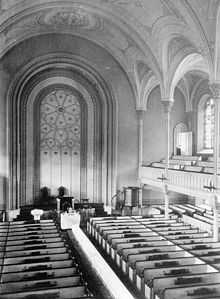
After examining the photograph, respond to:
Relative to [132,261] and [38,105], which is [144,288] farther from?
[38,105]

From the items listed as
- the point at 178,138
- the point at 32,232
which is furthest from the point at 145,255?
the point at 178,138

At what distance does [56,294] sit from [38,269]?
6.60ft

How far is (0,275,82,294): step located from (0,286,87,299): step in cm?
25

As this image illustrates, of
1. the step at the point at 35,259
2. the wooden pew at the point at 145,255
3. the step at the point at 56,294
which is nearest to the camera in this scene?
the step at the point at 56,294

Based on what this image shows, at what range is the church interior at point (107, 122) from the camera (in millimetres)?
15461

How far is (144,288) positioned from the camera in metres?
9.38

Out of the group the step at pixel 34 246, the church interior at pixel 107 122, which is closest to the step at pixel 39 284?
the step at pixel 34 246

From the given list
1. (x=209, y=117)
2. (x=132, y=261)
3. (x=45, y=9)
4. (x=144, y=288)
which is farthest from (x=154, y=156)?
(x=144, y=288)

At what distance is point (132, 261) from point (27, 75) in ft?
52.8

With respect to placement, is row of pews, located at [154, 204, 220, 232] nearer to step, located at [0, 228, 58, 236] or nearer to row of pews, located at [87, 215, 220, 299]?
row of pews, located at [87, 215, 220, 299]

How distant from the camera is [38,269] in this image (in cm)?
975

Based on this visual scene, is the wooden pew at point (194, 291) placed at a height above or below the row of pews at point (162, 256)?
above

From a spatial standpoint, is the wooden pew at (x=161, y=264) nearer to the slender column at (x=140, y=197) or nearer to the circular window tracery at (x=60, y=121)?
the slender column at (x=140, y=197)

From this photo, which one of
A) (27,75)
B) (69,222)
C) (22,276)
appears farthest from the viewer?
(27,75)
